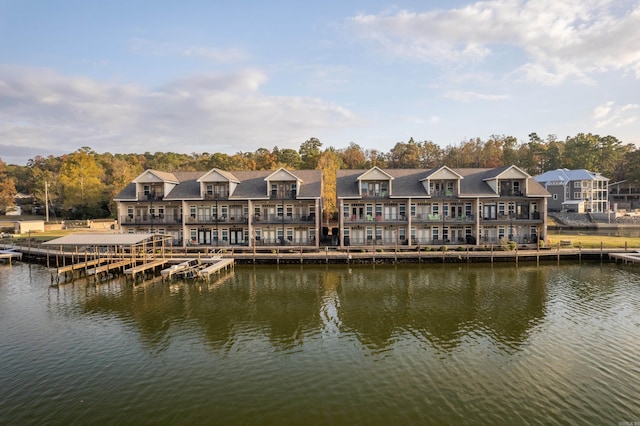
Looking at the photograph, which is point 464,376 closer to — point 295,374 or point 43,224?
point 295,374

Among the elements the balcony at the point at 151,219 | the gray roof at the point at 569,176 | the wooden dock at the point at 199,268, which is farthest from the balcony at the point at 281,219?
the gray roof at the point at 569,176

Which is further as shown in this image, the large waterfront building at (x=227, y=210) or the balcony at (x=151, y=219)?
the balcony at (x=151, y=219)

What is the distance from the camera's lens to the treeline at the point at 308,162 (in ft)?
242

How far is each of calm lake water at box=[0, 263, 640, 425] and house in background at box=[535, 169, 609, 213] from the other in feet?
175

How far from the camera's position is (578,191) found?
74875 mm

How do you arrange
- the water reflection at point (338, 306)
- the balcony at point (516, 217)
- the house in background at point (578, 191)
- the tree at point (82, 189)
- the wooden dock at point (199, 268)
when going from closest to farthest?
the water reflection at point (338, 306), the wooden dock at point (199, 268), the balcony at point (516, 217), the tree at point (82, 189), the house in background at point (578, 191)

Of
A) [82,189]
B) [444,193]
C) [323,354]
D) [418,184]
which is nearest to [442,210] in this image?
[444,193]

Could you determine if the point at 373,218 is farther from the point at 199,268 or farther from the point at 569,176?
the point at 569,176

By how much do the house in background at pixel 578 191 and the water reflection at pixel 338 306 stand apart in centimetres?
5072

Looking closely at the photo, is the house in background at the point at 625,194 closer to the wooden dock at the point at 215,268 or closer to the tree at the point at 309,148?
A: the tree at the point at 309,148

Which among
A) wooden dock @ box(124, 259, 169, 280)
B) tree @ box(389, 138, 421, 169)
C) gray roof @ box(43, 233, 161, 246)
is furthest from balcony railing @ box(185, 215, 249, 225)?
tree @ box(389, 138, 421, 169)

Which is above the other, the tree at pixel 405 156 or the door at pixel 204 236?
the tree at pixel 405 156

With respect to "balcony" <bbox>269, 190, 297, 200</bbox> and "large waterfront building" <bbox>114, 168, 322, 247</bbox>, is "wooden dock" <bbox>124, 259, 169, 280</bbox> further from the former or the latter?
"balcony" <bbox>269, 190, 297, 200</bbox>

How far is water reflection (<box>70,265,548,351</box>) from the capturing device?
754 inches
